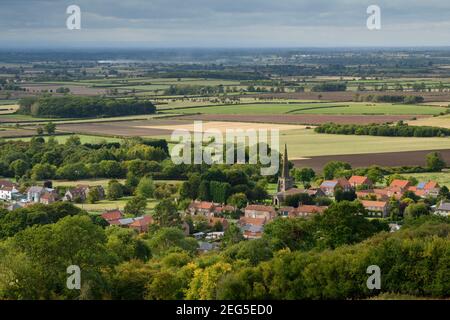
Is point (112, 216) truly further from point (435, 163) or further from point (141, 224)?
point (435, 163)

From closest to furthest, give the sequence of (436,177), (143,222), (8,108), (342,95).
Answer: (143,222) < (436,177) < (8,108) < (342,95)

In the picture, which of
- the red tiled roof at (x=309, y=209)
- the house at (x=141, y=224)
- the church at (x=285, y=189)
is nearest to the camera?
the house at (x=141, y=224)

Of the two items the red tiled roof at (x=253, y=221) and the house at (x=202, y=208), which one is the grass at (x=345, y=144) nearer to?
the house at (x=202, y=208)

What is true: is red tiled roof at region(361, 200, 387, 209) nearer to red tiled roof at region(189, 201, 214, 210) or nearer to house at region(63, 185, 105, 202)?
red tiled roof at region(189, 201, 214, 210)

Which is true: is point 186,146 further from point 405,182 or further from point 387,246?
point 387,246

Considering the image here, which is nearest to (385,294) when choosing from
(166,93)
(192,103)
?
(192,103)

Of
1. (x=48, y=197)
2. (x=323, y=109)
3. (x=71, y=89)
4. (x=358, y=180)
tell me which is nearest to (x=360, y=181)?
(x=358, y=180)

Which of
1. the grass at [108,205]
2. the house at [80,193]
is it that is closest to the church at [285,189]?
the grass at [108,205]
